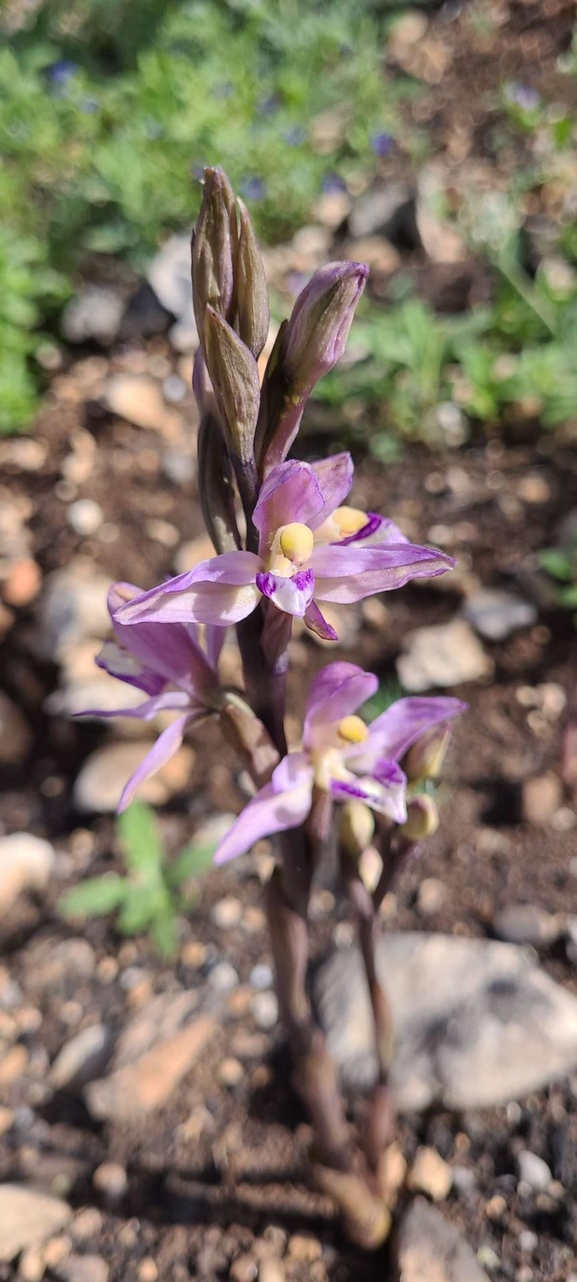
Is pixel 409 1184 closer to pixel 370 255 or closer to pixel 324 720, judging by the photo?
pixel 324 720

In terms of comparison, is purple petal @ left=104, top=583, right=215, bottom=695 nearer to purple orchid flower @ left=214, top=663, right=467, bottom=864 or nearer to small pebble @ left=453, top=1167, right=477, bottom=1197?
purple orchid flower @ left=214, top=663, right=467, bottom=864

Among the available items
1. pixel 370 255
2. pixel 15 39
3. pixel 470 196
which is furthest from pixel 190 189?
pixel 15 39

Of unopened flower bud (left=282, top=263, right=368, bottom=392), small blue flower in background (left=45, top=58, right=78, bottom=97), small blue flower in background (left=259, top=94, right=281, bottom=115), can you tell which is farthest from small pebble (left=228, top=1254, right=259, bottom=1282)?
small blue flower in background (left=45, top=58, right=78, bottom=97)

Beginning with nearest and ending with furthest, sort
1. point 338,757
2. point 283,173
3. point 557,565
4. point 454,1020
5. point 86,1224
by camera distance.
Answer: point 338,757 < point 86,1224 < point 454,1020 < point 557,565 < point 283,173

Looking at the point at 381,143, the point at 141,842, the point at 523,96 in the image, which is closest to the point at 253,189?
the point at 381,143

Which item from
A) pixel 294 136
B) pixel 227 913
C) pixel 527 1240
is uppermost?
pixel 294 136

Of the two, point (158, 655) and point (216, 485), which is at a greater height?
point (216, 485)

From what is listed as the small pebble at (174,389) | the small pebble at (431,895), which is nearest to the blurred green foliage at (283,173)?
the small pebble at (174,389)

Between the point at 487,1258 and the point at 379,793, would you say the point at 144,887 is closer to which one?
the point at 487,1258
